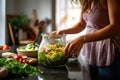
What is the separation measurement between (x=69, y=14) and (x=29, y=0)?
0.69 meters

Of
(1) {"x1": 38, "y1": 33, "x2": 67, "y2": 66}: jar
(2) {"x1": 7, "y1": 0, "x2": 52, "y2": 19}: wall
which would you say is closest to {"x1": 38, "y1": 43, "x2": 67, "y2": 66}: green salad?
(1) {"x1": 38, "y1": 33, "x2": 67, "y2": 66}: jar

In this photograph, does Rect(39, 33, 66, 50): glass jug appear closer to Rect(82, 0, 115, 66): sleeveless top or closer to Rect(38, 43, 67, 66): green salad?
Rect(38, 43, 67, 66): green salad

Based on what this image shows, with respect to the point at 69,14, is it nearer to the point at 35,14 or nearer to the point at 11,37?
the point at 35,14

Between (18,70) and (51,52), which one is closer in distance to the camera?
(18,70)

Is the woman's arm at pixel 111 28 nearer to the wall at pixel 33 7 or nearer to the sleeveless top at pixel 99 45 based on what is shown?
the sleeveless top at pixel 99 45

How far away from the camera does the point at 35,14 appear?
126 inches

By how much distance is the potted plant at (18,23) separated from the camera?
2947 mm

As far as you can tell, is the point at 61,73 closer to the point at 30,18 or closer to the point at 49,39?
the point at 49,39

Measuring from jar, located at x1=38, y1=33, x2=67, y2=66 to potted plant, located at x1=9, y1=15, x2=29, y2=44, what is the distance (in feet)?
5.96

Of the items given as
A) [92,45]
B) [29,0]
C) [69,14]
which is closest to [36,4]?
[29,0]

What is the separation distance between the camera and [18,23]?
3014 millimetres

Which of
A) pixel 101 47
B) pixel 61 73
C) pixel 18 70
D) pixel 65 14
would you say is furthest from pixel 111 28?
pixel 65 14

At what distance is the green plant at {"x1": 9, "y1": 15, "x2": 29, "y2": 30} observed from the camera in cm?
295

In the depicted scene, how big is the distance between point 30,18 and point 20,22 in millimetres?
246
